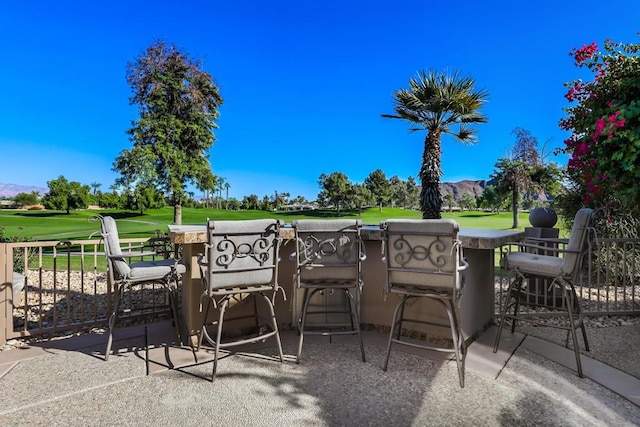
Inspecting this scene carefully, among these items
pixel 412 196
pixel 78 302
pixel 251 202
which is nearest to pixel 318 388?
pixel 78 302

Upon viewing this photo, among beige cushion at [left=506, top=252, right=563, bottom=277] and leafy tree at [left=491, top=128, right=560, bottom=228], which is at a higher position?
leafy tree at [left=491, top=128, right=560, bottom=228]

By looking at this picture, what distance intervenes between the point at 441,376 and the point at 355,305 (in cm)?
70

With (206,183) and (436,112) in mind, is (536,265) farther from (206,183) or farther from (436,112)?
(206,183)

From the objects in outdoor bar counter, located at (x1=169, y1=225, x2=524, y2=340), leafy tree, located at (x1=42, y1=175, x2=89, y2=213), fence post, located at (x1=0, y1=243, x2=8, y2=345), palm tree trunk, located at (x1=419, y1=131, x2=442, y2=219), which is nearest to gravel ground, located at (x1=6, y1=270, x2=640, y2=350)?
fence post, located at (x1=0, y1=243, x2=8, y2=345)

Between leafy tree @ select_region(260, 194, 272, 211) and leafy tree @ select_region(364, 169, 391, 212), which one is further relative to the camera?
leafy tree @ select_region(260, 194, 272, 211)

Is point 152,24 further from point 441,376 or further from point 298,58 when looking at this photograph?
point 441,376

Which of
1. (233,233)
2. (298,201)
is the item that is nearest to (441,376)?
(233,233)

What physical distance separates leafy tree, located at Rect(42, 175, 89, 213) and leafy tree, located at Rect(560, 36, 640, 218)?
105 feet

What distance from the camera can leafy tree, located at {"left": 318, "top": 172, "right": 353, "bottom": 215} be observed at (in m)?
41.9

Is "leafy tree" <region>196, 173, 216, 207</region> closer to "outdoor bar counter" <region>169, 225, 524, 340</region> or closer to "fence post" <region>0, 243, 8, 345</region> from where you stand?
"fence post" <region>0, 243, 8, 345</region>

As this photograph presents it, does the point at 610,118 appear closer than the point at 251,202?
Yes

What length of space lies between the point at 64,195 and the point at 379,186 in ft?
122

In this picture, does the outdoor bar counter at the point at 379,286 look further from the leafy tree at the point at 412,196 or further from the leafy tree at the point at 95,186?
the leafy tree at the point at 412,196

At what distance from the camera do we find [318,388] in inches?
73.0
